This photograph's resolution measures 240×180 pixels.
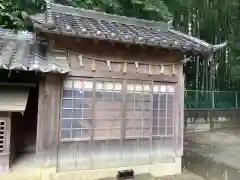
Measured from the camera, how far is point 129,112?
6.46m

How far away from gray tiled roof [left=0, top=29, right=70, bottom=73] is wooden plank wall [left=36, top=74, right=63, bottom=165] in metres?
0.39

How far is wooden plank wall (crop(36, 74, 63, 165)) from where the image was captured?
563 centimetres

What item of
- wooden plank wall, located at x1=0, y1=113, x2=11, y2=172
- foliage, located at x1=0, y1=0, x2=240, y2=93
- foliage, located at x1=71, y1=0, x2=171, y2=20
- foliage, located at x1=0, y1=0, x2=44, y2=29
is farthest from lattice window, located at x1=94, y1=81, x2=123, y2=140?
foliage, located at x1=0, y1=0, x2=240, y2=93

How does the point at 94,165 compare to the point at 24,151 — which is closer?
the point at 94,165

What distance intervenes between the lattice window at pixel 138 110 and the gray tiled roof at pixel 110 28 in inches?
47.7

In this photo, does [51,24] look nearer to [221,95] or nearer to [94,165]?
[94,165]

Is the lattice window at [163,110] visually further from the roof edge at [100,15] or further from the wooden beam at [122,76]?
the roof edge at [100,15]

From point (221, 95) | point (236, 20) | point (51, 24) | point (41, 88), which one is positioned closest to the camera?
point (51, 24)

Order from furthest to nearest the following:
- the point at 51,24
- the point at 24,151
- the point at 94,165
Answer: the point at 24,151, the point at 94,165, the point at 51,24

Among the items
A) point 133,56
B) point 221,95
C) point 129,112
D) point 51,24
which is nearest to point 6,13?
point 51,24

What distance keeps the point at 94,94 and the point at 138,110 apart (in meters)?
1.21

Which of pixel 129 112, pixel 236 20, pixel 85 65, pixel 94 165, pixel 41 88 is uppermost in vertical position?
pixel 236 20

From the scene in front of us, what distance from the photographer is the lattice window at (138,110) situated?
6449 mm

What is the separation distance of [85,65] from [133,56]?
4.11 feet
